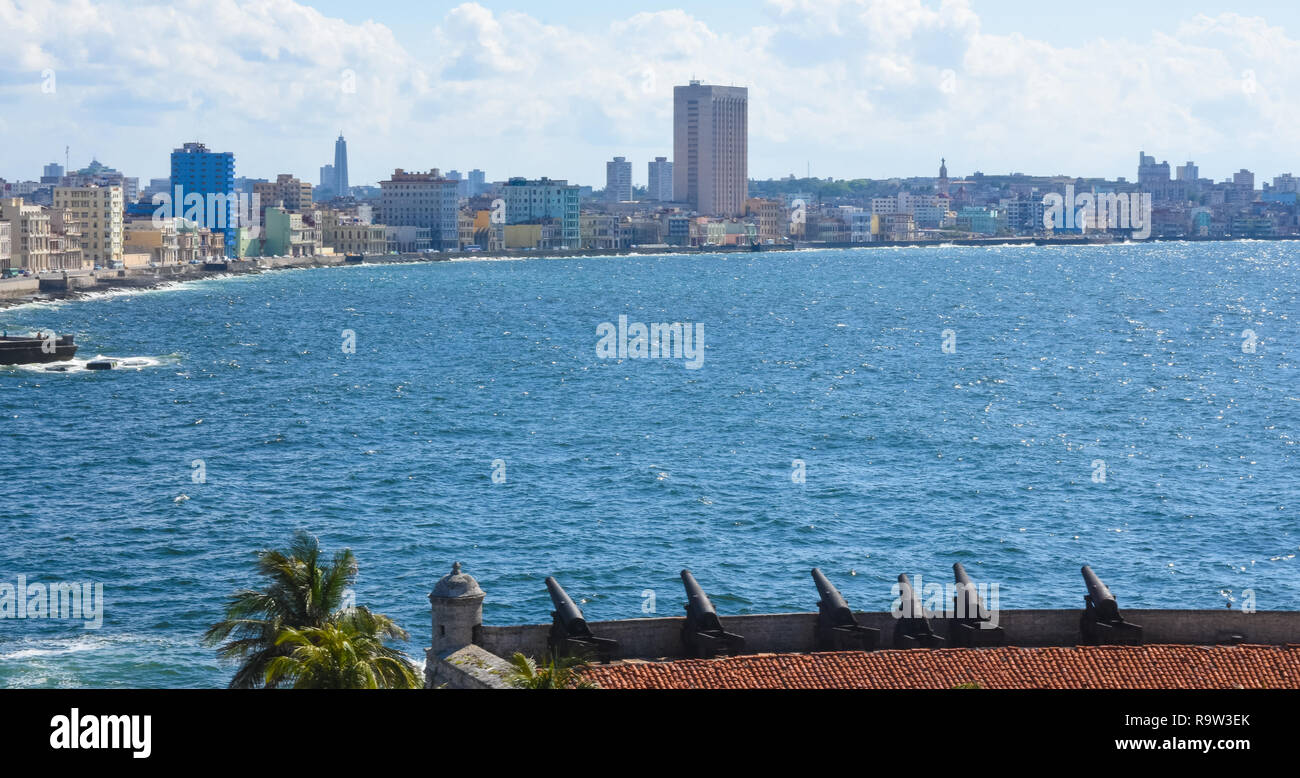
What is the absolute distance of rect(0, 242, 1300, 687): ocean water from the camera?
43531 mm

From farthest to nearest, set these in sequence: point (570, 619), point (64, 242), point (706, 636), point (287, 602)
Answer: point (64, 242), point (706, 636), point (570, 619), point (287, 602)

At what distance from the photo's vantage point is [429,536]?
163 ft

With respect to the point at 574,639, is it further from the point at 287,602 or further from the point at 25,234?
the point at 25,234

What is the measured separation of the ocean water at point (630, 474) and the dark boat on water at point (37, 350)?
11.9ft

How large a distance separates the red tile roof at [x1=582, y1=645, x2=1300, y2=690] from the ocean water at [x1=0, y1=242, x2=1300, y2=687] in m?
14.5

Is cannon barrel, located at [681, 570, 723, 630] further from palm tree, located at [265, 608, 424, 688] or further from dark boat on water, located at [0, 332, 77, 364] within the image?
dark boat on water, located at [0, 332, 77, 364]

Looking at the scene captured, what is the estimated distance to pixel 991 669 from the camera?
79.2 feet

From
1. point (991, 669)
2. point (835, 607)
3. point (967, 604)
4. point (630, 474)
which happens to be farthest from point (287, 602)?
point (630, 474)

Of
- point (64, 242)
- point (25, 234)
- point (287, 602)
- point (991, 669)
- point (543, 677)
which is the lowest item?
point (991, 669)

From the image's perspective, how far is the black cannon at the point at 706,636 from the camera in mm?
25938

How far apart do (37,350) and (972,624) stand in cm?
8729
